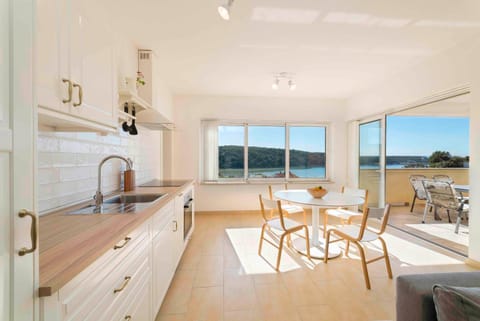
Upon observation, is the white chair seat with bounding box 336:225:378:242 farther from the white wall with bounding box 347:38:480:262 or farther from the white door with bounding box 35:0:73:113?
the white door with bounding box 35:0:73:113

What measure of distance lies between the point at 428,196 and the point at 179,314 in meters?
4.41

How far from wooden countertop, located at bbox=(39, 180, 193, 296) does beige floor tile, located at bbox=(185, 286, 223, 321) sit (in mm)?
912

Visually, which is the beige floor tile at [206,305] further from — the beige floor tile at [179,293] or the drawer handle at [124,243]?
the drawer handle at [124,243]

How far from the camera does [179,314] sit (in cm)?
174

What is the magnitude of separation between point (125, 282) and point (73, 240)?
0.34m

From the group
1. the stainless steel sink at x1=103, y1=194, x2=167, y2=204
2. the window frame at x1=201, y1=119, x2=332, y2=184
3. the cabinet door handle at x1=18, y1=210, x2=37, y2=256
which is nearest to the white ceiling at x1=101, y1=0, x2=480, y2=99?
the window frame at x1=201, y1=119, x2=332, y2=184

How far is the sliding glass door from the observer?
3934 mm

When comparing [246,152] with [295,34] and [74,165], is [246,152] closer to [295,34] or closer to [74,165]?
[295,34]

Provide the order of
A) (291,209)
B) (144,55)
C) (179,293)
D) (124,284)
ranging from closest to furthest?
(124,284) < (179,293) < (144,55) < (291,209)

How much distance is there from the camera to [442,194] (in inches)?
143

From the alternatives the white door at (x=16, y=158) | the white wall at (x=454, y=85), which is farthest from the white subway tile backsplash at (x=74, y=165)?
the white wall at (x=454, y=85)

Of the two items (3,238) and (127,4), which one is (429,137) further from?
(3,238)

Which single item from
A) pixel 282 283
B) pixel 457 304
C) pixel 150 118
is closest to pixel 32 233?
pixel 457 304

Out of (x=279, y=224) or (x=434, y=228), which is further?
(x=434, y=228)
